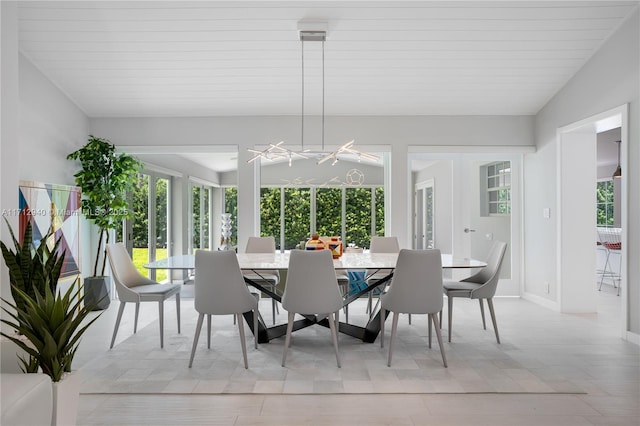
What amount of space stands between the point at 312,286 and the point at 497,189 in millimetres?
3690

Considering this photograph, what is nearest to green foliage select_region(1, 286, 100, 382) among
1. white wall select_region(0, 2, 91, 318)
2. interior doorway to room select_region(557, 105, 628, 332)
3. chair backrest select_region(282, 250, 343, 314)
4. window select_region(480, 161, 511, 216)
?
white wall select_region(0, 2, 91, 318)

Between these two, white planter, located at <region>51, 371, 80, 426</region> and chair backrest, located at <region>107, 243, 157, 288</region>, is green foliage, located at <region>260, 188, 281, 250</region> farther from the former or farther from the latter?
white planter, located at <region>51, 371, 80, 426</region>

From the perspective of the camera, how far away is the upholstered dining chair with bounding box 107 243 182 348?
367 centimetres

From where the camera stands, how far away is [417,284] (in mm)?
3268

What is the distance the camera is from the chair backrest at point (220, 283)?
10.5 ft

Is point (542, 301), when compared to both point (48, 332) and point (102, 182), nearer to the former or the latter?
point (48, 332)

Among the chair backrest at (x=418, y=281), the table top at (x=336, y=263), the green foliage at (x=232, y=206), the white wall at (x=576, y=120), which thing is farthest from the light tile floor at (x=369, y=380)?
the green foliage at (x=232, y=206)

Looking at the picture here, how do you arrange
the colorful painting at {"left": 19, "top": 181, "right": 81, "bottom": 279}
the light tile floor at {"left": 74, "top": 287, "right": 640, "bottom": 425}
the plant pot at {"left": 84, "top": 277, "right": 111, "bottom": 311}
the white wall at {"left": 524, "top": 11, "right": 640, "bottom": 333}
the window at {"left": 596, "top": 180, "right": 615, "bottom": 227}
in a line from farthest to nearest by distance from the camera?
the window at {"left": 596, "top": 180, "right": 615, "bottom": 227} → the plant pot at {"left": 84, "top": 277, "right": 111, "bottom": 311} → the colorful painting at {"left": 19, "top": 181, "right": 81, "bottom": 279} → the white wall at {"left": 524, "top": 11, "right": 640, "bottom": 333} → the light tile floor at {"left": 74, "top": 287, "right": 640, "bottom": 425}

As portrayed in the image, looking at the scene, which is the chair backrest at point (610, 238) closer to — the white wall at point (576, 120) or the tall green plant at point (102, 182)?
the white wall at point (576, 120)

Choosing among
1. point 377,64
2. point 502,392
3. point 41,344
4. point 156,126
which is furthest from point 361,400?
point 156,126

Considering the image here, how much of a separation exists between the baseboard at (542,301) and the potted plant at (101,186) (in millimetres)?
4967

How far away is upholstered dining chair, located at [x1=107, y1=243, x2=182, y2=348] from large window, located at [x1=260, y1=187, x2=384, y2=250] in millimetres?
2093

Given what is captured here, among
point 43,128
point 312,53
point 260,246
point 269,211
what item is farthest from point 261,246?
point 43,128

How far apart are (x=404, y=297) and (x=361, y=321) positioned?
4.51 ft
